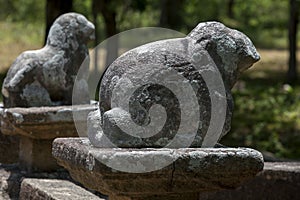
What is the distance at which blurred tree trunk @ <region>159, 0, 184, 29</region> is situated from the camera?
1979cm

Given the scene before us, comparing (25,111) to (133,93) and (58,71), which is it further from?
(133,93)

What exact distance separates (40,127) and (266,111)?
7.73m

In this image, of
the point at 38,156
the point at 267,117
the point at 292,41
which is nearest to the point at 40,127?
the point at 38,156

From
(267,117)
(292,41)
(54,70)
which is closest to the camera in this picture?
(54,70)

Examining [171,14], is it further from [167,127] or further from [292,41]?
[167,127]

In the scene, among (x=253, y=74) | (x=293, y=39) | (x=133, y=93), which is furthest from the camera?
(x=253, y=74)

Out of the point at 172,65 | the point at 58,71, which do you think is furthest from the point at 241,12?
the point at 172,65

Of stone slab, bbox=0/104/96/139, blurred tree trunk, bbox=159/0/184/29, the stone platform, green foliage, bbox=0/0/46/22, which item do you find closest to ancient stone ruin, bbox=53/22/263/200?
stone slab, bbox=0/104/96/139

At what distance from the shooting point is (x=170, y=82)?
14.4 feet

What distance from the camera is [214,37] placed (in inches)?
180

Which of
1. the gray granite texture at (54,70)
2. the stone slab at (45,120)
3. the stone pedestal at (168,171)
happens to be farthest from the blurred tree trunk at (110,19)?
the stone pedestal at (168,171)

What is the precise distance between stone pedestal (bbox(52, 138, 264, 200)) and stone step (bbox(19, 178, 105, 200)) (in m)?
0.96

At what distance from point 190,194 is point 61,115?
1977mm

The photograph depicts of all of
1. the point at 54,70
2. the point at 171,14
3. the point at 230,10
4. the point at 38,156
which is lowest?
the point at 230,10
